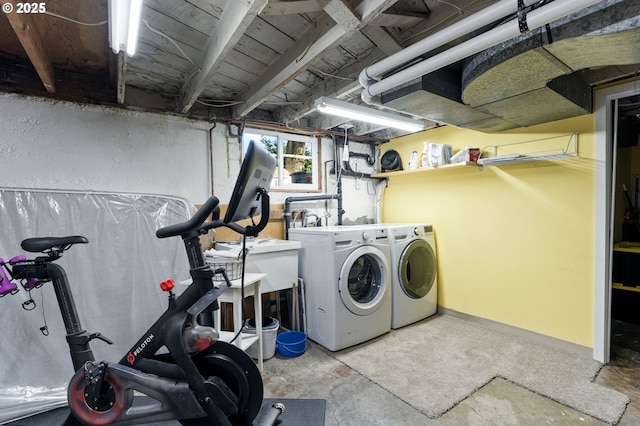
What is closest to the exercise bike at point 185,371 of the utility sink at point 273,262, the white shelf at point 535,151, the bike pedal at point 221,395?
the bike pedal at point 221,395

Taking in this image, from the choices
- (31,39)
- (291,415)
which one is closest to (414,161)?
(291,415)

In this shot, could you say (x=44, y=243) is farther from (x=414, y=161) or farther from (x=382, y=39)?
(x=414, y=161)

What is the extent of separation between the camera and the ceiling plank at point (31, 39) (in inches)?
51.2

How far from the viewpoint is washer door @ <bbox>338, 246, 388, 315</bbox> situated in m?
2.58

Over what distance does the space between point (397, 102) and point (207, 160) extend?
72.8 inches

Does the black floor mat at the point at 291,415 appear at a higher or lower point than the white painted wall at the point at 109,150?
lower

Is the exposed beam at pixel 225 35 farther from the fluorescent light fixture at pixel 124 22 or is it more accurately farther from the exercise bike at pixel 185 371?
the exercise bike at pixel 185 371

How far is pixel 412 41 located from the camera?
1.80m

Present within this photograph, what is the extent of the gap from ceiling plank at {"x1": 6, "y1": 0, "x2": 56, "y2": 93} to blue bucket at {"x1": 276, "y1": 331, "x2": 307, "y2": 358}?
2509mm

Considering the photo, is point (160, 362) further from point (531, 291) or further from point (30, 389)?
point (531, 291)

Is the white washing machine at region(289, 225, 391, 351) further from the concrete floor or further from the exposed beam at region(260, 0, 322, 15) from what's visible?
the exposed beam at region(260, 0, 322, 15)

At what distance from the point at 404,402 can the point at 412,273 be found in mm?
1630

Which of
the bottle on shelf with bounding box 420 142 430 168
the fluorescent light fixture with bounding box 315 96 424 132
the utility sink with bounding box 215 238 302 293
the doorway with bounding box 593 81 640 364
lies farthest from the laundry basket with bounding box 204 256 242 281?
the doorway with bounding box 593 81 640 364

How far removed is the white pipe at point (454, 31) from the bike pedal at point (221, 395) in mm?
1852
